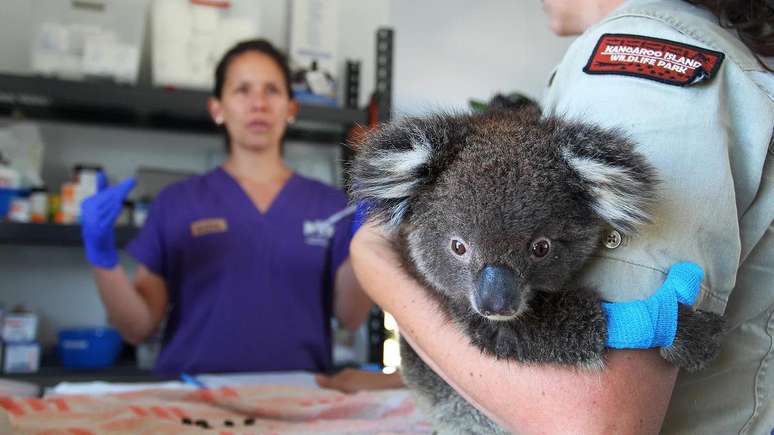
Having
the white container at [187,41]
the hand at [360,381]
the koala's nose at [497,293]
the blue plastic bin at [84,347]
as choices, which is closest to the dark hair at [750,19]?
the koala's nose at [497,293]

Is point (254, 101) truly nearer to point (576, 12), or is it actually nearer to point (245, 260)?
point (245, 260)

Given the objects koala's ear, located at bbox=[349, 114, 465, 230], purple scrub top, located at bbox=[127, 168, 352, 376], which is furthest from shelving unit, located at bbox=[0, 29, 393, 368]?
koala's ear, located at bbox=[349, 114, 465, 230]

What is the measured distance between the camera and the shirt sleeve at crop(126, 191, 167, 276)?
8.00 ft

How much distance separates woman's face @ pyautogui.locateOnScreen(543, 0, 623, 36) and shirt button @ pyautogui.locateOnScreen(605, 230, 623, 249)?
0.50m

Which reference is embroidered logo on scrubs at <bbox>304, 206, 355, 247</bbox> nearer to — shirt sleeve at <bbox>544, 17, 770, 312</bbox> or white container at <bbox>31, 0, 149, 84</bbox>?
white container at <bbox>31, 0, 149, 84</bbox>

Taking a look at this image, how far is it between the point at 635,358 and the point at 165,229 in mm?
2000

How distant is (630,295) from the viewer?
849mm

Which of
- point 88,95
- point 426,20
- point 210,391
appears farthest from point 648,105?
point 426,20

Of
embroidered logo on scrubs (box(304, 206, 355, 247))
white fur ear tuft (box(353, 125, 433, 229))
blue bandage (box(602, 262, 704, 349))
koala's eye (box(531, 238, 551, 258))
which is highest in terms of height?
white fur ear tuft (box(353, 125, 433, 229))

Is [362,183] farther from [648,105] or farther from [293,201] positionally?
[293,201]

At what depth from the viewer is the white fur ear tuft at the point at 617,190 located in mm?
827

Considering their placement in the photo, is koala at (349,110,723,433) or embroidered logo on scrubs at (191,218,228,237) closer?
koala at (349,110,723,433)

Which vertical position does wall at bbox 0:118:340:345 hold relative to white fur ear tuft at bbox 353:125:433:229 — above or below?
below

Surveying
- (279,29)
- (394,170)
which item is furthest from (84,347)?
(394,170)
